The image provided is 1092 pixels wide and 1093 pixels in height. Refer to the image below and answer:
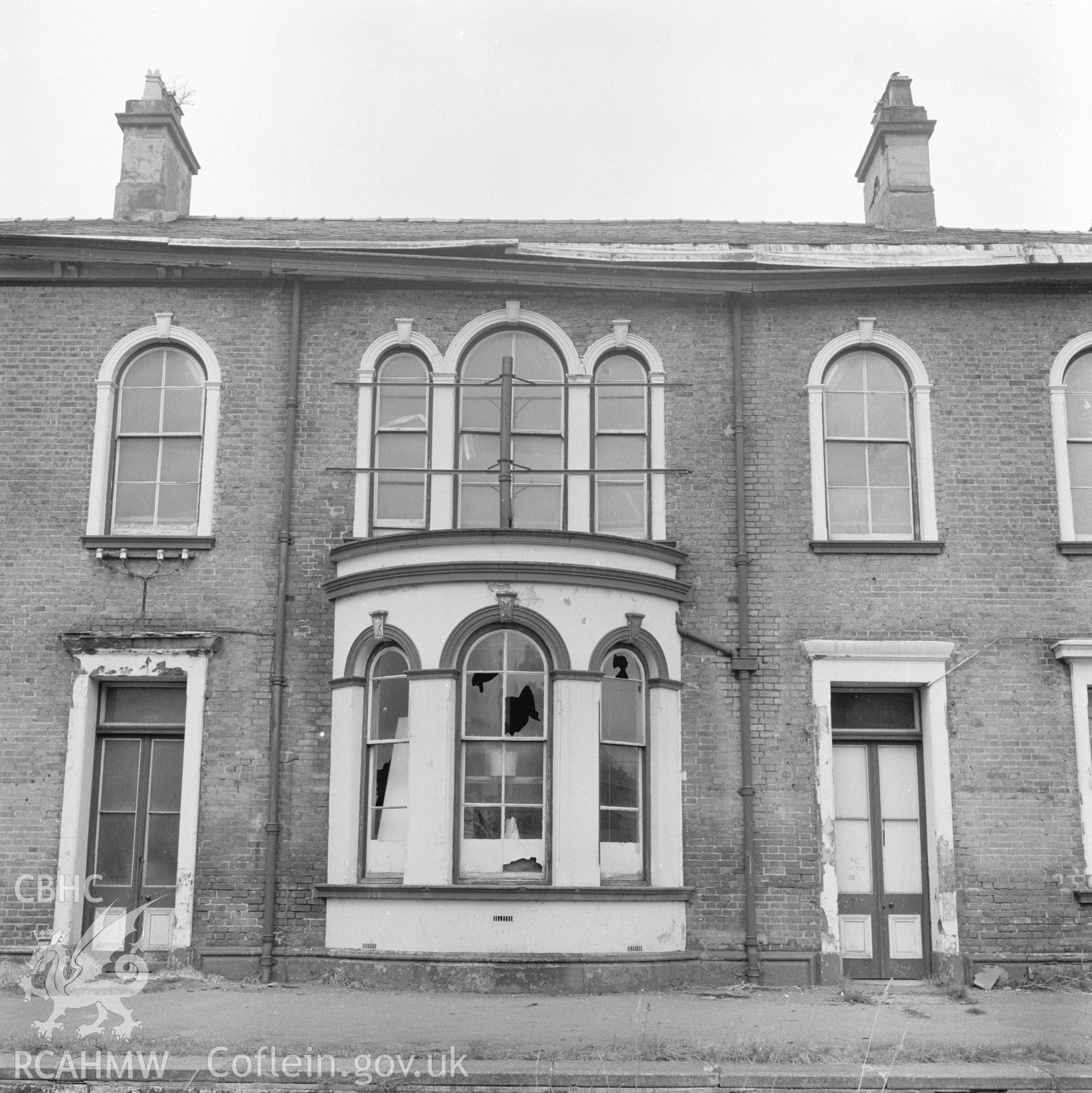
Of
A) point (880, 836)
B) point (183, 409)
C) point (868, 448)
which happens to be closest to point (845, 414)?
point (868, 448)

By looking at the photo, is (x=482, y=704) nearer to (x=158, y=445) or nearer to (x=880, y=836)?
(x=880, y=836)

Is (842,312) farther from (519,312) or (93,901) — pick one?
(93,901)

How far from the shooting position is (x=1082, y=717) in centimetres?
1271

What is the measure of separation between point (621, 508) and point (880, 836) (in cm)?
402

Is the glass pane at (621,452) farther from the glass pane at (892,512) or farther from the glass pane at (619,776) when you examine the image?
the glass pane at (619,776)

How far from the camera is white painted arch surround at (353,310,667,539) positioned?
42.7ft

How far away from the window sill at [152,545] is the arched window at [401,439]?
1703 mm

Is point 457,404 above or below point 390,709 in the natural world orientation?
above

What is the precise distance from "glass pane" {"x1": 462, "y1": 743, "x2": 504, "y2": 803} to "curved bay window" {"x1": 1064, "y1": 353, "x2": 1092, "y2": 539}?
6037 millimetres

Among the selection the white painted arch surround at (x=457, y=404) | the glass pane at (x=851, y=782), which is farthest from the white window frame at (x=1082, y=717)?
the white painted arch surround at (x=457, y=404)

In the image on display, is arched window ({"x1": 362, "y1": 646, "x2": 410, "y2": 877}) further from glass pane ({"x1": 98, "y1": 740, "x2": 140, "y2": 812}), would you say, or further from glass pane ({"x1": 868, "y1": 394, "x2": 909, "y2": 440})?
glass pane ({"x1": 868, "y1": 394, "x2": 909, "y2": 440})

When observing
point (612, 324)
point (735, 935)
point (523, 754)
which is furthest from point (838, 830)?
point (612, 324)

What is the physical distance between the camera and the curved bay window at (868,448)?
13.2 metres

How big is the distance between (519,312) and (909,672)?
5.20m
